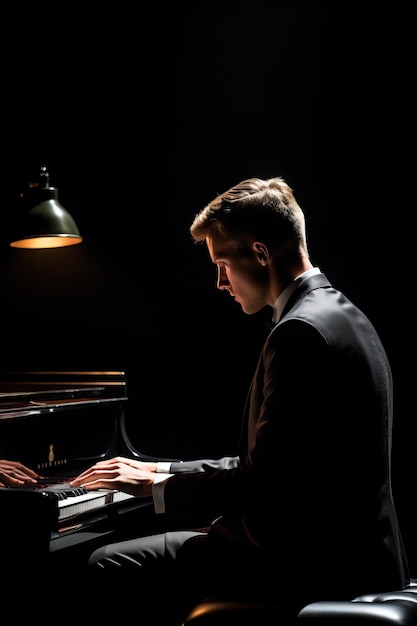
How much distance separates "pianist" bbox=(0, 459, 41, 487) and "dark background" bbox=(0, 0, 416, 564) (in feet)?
3.86

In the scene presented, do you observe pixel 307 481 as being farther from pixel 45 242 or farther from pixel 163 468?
pixel 45 242

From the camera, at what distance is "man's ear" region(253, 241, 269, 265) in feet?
6.39

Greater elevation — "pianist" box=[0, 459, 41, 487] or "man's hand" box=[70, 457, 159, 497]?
"man's hand" box=[70, 457, 159, 497]

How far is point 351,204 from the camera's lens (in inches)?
127

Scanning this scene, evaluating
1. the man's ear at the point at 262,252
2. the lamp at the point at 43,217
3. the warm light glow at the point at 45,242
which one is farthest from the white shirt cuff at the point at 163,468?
the warm light glow at the point at 45,242

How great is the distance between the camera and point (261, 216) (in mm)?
1965

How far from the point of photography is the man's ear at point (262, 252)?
195cm

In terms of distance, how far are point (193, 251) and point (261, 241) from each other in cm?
159

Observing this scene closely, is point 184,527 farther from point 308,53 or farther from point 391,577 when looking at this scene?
point 308,53

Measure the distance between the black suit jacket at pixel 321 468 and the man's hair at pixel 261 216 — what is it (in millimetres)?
359

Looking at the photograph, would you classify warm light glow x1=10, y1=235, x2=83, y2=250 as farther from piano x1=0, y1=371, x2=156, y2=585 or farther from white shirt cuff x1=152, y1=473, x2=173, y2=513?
white shirt cuff x1=152, y1=473, x2=173, y2=513

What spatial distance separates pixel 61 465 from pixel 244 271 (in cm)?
119

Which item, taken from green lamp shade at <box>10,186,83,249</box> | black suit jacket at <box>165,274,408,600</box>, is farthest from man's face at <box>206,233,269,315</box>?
green lamp shade at <box>10,186,83,249</box>

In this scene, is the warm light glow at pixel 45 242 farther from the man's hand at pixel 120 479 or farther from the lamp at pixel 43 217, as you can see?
the man's hand at pixel 120 479
